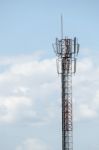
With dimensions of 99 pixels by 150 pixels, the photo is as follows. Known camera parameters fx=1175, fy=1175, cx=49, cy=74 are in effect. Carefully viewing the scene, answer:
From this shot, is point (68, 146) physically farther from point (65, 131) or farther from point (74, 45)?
point (74, 45)

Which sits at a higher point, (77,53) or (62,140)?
(77,53)

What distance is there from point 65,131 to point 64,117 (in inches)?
74.3

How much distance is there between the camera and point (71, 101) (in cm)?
15512

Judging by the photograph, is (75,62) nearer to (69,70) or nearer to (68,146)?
(69,70)

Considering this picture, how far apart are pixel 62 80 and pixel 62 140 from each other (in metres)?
8.04

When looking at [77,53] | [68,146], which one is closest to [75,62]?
[77,53]

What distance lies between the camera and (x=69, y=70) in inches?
6132

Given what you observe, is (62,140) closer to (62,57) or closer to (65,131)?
(65,131)

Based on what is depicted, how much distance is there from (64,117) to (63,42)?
10145 mm

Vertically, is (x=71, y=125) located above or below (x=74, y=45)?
below

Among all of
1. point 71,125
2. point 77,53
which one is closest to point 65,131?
point 71,125

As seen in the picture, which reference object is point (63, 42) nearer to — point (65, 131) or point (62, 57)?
point (62, 57)

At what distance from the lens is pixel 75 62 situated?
155 metres

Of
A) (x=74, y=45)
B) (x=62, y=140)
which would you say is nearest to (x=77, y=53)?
(x=74, y=45)
